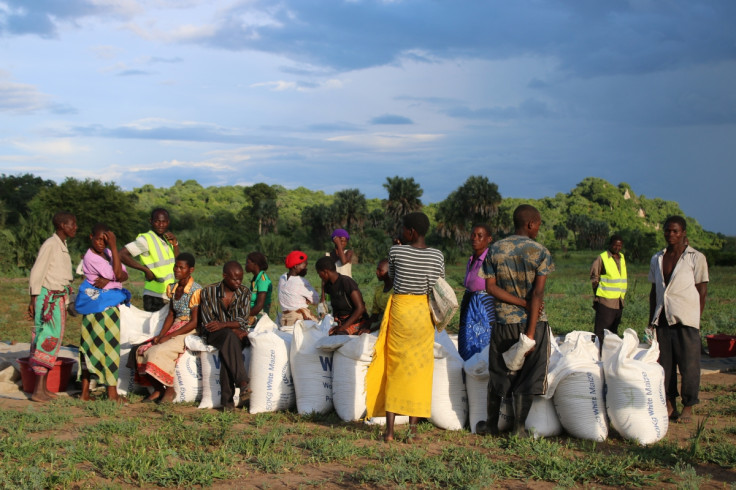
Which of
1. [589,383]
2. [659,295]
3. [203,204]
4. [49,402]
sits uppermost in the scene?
[203,204]

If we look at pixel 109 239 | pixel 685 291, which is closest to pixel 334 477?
pixel 685 291

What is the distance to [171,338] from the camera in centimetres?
603

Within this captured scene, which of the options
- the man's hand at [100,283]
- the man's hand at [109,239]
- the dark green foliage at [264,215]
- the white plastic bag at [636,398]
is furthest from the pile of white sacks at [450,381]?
the dark green foliage at [264,215]

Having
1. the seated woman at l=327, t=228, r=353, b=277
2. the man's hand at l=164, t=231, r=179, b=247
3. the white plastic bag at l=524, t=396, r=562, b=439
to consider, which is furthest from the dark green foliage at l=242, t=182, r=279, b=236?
the white plastic bag at l=524, t=396, r=562, b=439

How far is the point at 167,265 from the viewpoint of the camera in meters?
6.68

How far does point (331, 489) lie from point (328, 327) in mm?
2357

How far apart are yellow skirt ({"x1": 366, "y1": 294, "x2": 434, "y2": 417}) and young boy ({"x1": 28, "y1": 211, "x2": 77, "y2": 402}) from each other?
312cm

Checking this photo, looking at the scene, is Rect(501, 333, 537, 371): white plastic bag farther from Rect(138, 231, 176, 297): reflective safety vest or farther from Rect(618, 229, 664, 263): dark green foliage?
Rect(618, 229, 664, 263): dark green foliage

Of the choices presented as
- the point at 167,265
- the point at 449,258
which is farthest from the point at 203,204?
the point at 167,265

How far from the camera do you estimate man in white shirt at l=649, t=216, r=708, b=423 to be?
17.6 feet

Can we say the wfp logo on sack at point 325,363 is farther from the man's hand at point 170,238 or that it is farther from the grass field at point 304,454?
the man's hand at point 170,238

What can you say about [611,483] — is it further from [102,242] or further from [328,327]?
[102,242]

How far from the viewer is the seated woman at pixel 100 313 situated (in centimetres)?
605

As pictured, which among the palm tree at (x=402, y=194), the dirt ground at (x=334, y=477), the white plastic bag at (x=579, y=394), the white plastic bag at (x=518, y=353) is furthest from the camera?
the palm tree at (x=402, y=194)
